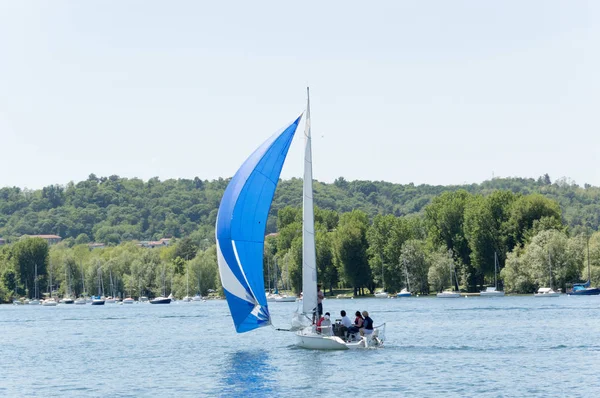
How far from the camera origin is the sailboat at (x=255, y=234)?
47062mm

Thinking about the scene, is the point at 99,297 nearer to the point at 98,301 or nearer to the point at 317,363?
the point at 98,301

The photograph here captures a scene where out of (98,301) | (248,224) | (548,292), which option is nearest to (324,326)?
(248,224)

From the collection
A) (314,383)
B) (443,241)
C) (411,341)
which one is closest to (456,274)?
(443,241)

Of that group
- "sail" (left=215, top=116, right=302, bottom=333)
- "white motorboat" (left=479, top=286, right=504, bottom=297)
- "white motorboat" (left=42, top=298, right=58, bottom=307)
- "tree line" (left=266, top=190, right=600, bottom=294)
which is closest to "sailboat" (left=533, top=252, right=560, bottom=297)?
"tree line" (left=266, top=190, right=600, bottom=294)

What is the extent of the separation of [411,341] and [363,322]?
966cm

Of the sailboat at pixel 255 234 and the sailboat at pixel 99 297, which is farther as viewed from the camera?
the sailboat at pixel 99 297

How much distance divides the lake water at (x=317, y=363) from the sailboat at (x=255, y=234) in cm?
233

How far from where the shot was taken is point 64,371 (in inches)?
1949

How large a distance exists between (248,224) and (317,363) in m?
7.26

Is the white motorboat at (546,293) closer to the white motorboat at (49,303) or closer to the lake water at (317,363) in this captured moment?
the lake water at (317,363)

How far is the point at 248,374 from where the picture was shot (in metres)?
44.6

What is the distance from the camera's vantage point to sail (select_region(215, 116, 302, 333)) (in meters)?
47.0

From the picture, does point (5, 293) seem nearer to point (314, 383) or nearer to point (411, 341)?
point (411, 341)

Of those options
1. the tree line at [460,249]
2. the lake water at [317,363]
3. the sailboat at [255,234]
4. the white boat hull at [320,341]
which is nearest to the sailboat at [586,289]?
the tree line at [460,249]
